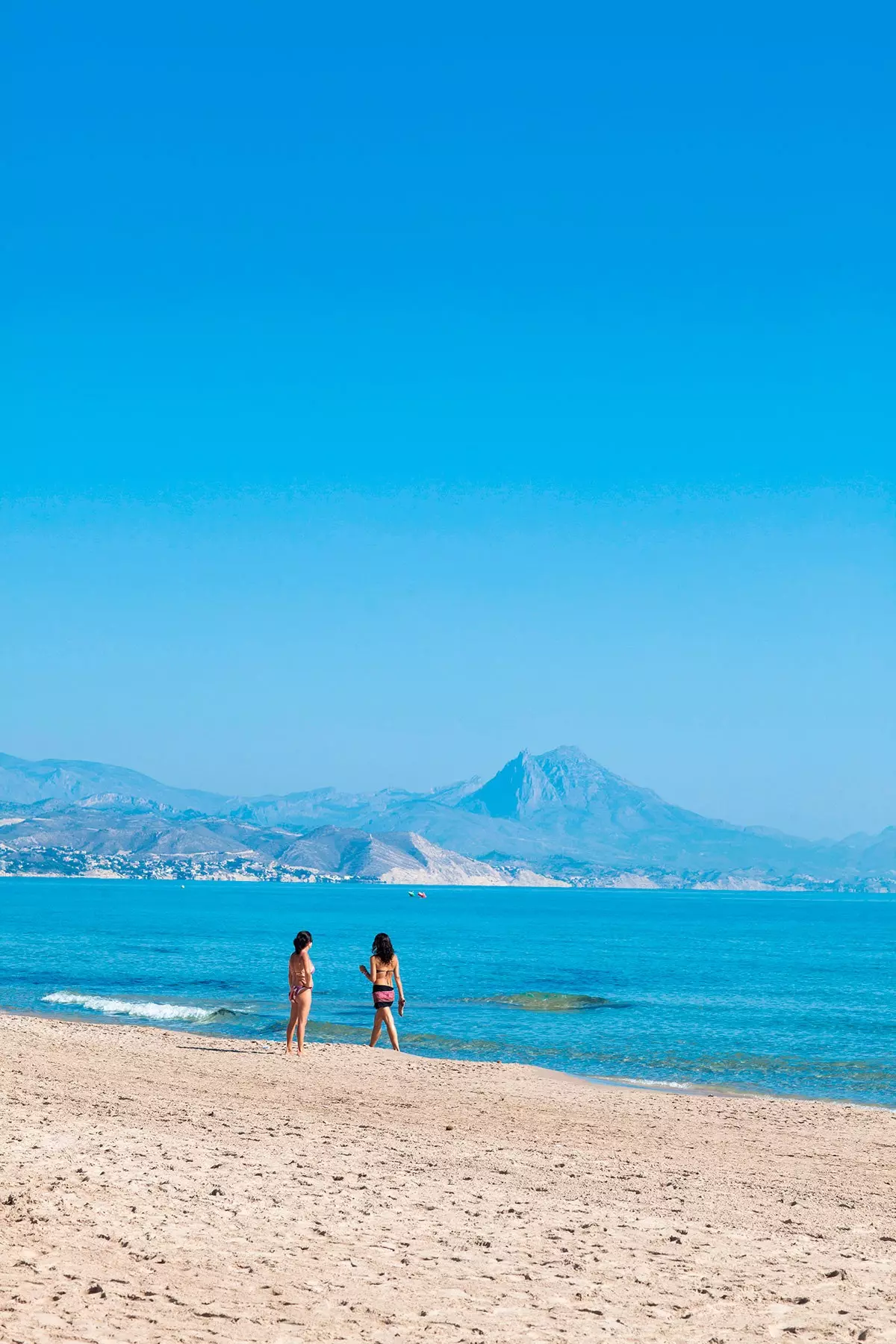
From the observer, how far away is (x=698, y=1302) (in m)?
8.61

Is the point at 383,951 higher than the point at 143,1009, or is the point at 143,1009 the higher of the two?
the point at 383,951

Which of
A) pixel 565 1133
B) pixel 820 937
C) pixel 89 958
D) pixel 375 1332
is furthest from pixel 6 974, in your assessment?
pixel 820 937

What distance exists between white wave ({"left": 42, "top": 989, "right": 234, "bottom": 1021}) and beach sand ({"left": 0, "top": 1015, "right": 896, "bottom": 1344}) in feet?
58.7

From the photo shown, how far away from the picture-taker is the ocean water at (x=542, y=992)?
1245 inches

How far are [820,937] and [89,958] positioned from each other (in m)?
79.8

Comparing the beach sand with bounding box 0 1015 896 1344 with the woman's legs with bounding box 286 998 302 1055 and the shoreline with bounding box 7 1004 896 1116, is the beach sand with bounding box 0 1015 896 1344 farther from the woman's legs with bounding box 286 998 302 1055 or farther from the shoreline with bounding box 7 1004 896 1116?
the shoreline with bounding box 7 1004 896 1116

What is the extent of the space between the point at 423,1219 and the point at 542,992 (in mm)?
40285

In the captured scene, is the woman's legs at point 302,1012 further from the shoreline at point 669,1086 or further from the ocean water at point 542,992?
the ocean water at point 542,992

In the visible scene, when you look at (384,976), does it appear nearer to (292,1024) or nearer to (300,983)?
(300,983)

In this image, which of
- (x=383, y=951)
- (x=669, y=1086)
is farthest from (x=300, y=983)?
(x=669, y=1086)

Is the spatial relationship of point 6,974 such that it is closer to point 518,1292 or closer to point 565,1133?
point 565,1133

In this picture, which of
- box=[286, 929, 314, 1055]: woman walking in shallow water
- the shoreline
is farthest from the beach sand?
the shoreline

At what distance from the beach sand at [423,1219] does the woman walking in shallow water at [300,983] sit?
118 inches

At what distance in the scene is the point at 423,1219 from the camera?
35.4 feet
